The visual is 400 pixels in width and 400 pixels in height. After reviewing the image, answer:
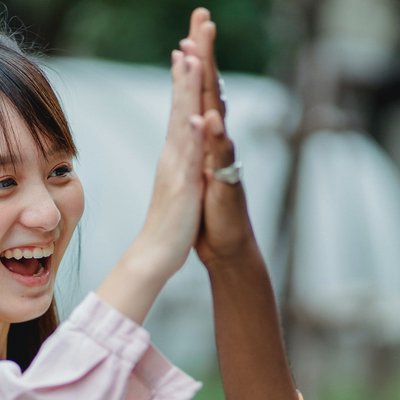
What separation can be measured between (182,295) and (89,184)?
1.45 metres

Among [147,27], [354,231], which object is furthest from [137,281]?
[147,27]

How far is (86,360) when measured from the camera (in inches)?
55.7

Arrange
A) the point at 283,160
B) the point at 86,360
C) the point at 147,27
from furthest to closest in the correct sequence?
the point at 147,27, the point at 283,160, the point at 86,360

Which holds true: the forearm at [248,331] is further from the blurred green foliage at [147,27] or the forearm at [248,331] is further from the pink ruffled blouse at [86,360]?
the blurred green foliage at [147,27]

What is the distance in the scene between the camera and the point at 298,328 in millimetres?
5688

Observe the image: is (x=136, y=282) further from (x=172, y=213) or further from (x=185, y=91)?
(x=185, y=91)

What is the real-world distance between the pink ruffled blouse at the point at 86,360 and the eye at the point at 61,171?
0.29m

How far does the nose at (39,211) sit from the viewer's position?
5.24ft

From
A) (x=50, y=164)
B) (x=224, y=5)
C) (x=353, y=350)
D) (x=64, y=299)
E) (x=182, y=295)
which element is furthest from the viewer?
(x=224, y=5)

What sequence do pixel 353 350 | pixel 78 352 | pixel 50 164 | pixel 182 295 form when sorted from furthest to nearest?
pixel 353 350
pixel 182 295
pixel 50 164
pixel 78 352

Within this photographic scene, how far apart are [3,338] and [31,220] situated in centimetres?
32

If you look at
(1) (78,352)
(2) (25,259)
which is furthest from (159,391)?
(2) (25,259)

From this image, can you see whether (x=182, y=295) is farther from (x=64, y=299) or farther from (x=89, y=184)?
(x=64, y=299)

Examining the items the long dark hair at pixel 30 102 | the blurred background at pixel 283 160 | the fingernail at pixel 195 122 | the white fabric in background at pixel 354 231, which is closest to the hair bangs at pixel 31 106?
the long dark hair at pixel 30 102
